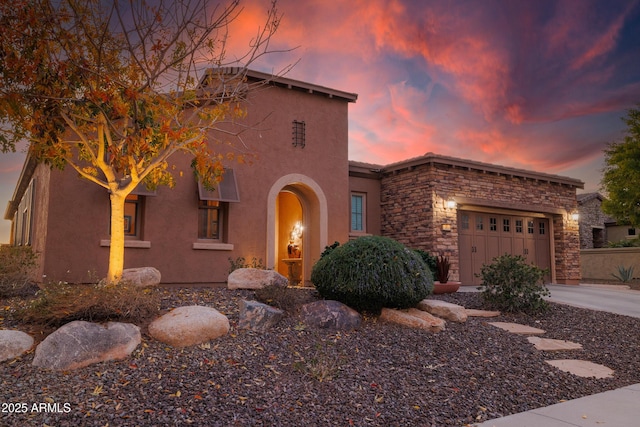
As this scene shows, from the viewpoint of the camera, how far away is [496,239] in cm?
1596

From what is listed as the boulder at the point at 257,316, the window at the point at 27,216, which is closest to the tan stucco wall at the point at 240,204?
the boulder at the point at 257,316

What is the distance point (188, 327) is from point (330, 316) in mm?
2117

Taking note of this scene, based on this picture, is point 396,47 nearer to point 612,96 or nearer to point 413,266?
A: point 413,266

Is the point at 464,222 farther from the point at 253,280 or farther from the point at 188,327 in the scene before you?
the point at 188,327

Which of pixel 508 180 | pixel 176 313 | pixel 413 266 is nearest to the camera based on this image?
pixel 176 313

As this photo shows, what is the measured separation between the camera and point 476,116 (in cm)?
1505

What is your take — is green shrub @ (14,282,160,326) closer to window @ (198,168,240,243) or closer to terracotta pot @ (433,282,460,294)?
window @ (198,168,240,243)

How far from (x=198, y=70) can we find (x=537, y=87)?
11513 millimetres

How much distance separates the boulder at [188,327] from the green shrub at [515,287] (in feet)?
19.9

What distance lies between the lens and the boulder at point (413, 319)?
7.07m

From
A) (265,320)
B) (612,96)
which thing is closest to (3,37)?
(265,320)

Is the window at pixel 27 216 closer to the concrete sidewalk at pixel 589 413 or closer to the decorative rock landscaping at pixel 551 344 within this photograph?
the decorative rock landscaping at pixel 551 344

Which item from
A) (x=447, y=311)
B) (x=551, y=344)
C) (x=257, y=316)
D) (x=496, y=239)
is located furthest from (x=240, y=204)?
(x=496, y=239)

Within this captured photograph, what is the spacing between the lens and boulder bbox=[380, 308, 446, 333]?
7066 mm
